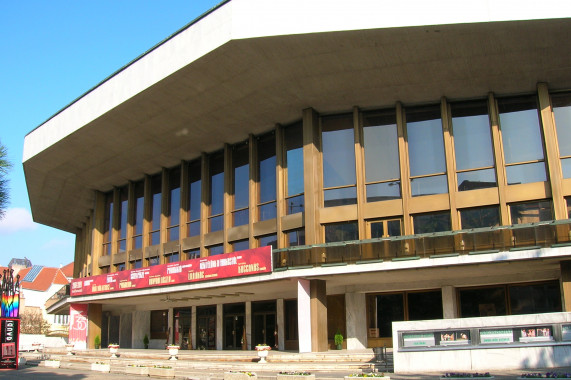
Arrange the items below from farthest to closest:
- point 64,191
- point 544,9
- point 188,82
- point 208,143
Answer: point 64,191
point 208,143
point 188,82
point 544,9

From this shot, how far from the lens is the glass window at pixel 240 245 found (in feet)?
101

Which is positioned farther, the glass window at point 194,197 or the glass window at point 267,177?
the glass window at point 194,197

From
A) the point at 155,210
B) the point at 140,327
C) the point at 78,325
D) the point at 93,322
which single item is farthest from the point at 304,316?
the point at 78,325

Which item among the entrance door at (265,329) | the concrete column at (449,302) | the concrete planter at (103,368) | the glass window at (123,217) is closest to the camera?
the concrete planter at (103,368)

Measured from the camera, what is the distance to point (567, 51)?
22.5 m

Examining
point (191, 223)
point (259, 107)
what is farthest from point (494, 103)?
point (191, 223)

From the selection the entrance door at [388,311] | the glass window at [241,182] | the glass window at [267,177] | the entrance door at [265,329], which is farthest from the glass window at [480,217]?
the entrance door at [265,329]

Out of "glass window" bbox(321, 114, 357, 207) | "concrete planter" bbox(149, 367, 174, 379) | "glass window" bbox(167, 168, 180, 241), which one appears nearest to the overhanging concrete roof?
"glass window" bbox(321, 114, 357, 207)

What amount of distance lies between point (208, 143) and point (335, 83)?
9.79m

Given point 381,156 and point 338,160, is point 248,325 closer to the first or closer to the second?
point 338,160

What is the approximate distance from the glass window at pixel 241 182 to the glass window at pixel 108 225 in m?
13.4

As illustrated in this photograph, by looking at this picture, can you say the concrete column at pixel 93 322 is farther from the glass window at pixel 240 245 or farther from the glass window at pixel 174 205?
the glass window at pixel 240 245

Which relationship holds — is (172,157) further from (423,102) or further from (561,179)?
(561,179)

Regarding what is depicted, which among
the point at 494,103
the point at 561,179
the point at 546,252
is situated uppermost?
the point at 494,103
